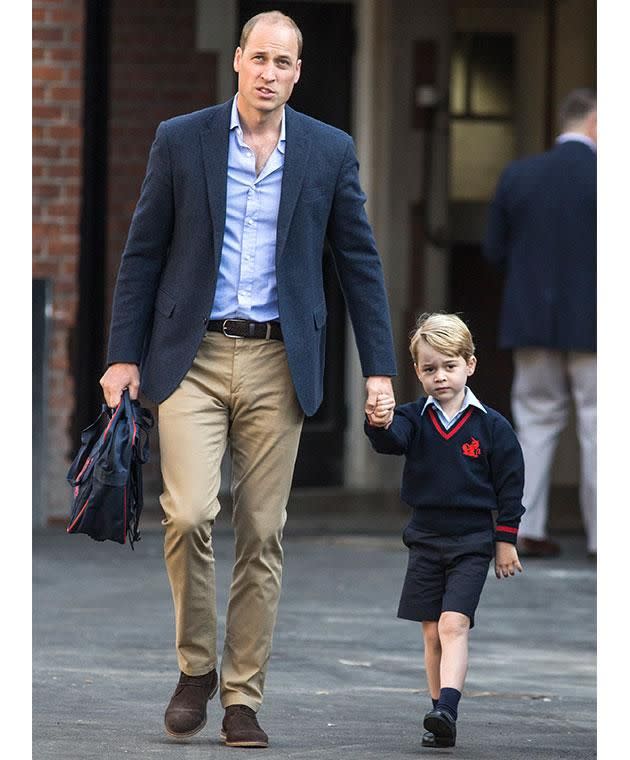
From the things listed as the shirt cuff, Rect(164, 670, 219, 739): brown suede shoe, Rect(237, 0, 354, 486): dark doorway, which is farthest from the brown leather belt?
Rect(237, 0, 354, 486): dark doorway

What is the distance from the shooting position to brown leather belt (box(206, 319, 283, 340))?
5.53 m

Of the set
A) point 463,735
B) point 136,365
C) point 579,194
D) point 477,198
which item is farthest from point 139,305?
point 477,198

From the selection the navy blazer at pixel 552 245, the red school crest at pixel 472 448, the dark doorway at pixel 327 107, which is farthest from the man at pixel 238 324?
the dark doorway at pixel 327 107

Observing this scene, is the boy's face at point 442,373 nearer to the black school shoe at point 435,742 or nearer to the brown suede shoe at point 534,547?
the black school shoe at point 435,742

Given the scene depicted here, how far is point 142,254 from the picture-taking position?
554cm

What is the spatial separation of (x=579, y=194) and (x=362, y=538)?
214cm

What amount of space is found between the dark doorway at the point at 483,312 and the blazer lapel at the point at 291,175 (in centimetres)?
673

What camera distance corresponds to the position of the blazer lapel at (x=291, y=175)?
5477 mm

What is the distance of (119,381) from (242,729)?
1003 mm

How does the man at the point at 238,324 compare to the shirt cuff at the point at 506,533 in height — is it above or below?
above

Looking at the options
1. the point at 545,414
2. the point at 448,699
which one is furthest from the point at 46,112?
the point at 448,699

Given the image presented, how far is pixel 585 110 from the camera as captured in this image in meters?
9.55

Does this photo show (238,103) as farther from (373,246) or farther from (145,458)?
(145,458)

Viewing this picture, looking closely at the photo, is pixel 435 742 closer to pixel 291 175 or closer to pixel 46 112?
pixel 291 175
